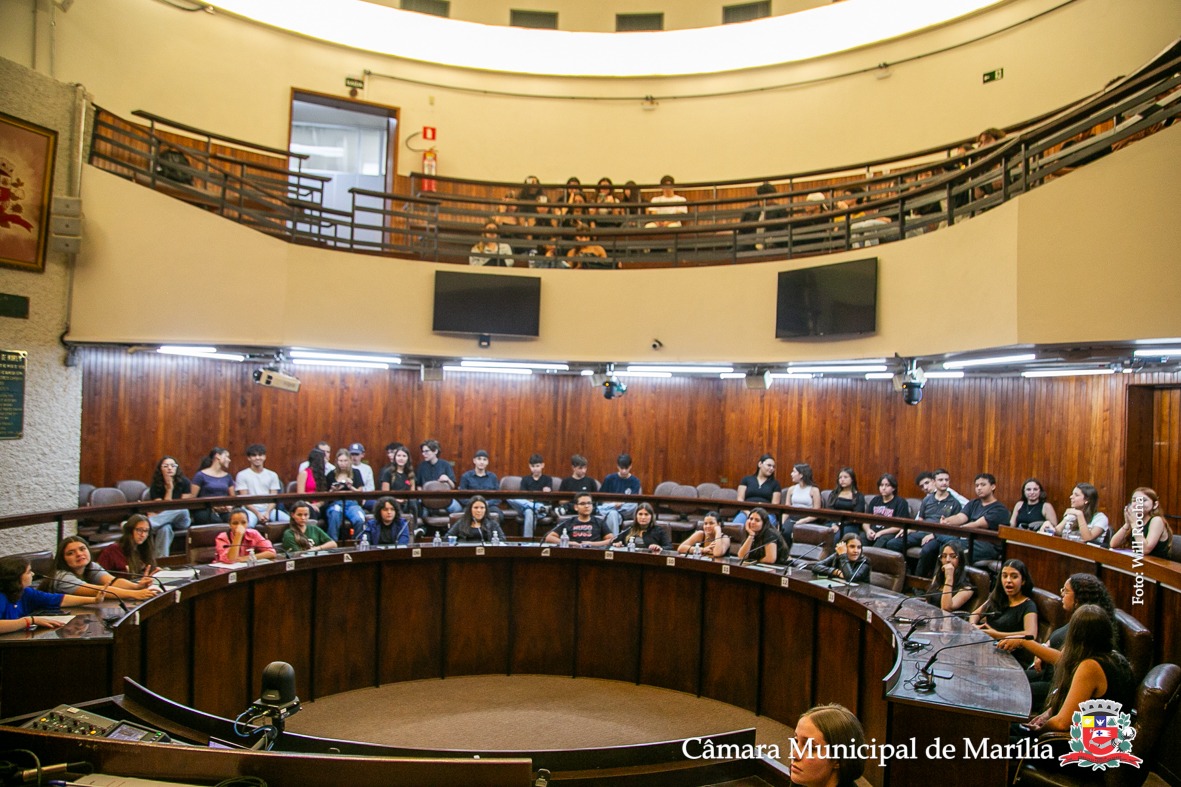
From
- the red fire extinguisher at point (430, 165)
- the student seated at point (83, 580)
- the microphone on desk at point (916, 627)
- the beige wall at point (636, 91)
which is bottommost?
the microphone on desk at point (916, 627)

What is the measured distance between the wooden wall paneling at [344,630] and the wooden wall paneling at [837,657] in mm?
4013

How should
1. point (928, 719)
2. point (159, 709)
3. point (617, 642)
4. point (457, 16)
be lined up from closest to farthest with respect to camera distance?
point (159, 709)
point (928, 719)
point (617, 642)
point (457, 16)

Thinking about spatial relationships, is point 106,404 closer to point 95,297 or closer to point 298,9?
point 95,297

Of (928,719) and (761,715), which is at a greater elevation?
(928,719)

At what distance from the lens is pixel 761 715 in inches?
267

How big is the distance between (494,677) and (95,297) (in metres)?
5.14

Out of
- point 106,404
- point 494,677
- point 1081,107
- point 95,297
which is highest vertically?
point 1081,107

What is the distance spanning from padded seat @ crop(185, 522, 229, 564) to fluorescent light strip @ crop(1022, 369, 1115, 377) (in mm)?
8372

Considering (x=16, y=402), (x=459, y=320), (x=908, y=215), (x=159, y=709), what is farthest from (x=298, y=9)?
(x=159, y=709)

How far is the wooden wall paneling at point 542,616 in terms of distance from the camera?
7.82 meters

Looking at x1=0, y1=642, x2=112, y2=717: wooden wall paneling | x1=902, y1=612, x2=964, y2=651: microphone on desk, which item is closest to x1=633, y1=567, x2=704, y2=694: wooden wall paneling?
x1=902, y1=612, x2=964, y2=651: microphone on desk

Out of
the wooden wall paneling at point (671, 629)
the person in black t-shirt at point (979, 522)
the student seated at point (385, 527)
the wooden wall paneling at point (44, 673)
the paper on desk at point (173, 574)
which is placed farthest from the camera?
the student seated at point (385, 527)

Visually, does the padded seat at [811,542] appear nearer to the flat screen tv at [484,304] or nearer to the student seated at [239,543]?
the flat screen tv at [484,304]

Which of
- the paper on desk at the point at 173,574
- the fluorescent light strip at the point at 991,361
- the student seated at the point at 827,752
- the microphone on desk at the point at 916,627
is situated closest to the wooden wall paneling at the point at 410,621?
the paper on desk at the point at 173,574
